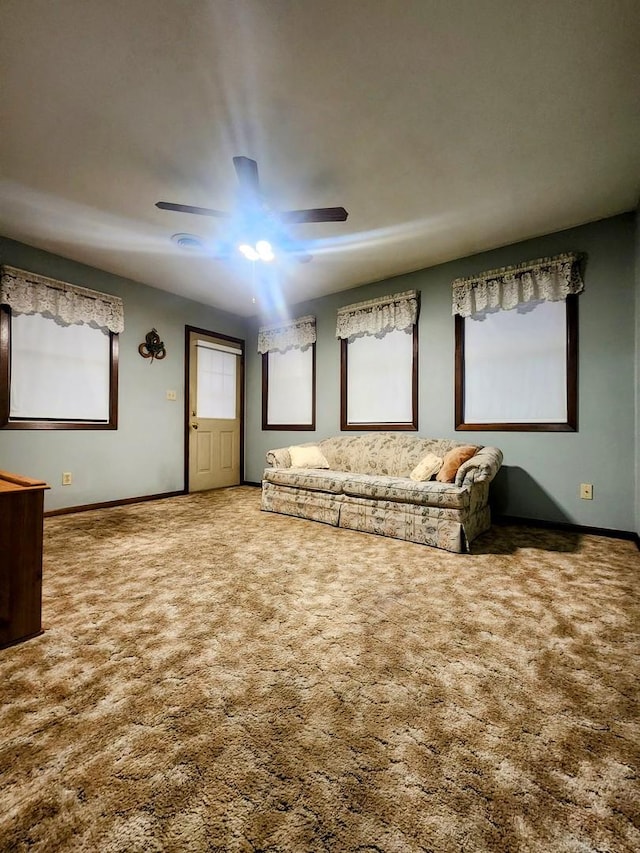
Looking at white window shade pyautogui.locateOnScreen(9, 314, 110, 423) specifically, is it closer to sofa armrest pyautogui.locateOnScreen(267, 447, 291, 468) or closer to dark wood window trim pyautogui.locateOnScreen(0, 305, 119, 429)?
dark wood window trim pyautogui.locateOnScreen(0, 305, 119, 429)

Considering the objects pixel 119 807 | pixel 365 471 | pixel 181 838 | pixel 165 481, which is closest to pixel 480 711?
pixel 181 838

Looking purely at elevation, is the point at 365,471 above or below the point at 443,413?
below

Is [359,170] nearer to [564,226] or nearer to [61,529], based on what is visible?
[564,226]

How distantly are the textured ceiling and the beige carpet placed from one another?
2.64 meters

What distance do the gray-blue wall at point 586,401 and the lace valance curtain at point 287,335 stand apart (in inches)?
66.3

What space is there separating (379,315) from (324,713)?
12.9ft

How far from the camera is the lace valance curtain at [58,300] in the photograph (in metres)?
3.33

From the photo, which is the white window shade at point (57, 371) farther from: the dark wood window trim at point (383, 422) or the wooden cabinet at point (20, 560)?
the dark wood window trim at point (383, 422)

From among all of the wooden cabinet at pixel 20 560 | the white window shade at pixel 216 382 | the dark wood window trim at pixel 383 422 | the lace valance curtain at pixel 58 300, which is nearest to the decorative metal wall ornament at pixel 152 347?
the lace valance curtain at pixel 58 300

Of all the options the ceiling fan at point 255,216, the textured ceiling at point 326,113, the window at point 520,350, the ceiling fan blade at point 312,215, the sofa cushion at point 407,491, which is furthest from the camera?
the window at point 520,350

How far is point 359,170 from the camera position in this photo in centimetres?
245

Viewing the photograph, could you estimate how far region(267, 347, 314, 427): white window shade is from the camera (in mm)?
5016

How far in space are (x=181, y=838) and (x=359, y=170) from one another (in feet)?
10.4

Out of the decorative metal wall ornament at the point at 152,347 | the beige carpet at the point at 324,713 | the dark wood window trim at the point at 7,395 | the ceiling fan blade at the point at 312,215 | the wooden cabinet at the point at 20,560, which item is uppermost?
the ceiling fan blade at the point at 312,215
